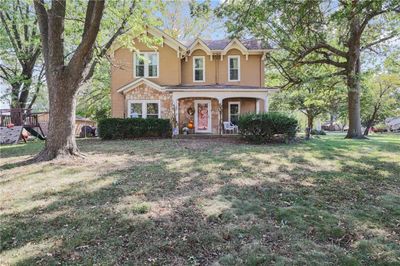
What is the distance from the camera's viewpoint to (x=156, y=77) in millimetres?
18250

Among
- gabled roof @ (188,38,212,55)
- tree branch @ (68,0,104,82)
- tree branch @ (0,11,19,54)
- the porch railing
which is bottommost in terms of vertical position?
the porch railing

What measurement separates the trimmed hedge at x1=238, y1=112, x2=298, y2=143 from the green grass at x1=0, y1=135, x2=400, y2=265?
4.27 m

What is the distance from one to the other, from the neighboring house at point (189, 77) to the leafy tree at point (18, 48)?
6078 mm

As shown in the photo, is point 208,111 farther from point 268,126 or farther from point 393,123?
point 393,123

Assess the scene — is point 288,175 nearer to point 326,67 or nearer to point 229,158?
point 229,158

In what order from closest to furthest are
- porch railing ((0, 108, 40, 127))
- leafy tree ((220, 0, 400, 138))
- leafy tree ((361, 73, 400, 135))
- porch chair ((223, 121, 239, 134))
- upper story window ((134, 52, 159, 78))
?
1. leafy tree ((220, 0, 400, 138))
2. porch railing ((0, 108, 40, 127))
3. porch chair ((223, 121, 239, 134))
4. upper story window ((134, 52, 159, 78))
5. leafy tree ((361, 73, 400, 135))

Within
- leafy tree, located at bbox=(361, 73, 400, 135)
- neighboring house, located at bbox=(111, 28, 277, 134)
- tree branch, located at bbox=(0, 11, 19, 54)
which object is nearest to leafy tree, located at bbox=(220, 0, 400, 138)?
neighboring house, located at bbox=(111, 28, 277, 134)

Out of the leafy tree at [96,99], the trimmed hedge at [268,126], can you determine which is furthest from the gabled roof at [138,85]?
Result: the leafy tree at [96,99]

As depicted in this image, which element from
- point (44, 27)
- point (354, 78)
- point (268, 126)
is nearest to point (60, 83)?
point (44, 27)

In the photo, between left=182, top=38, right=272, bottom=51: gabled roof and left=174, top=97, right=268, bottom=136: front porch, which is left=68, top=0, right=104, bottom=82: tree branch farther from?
left=182, top=38, right=272, bottom=51: gabled roof

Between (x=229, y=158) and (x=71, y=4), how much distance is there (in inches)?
364

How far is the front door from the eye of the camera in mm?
18594

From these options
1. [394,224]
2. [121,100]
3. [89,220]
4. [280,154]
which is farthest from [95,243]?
[121,100]

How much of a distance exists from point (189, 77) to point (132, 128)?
595 centimetres
